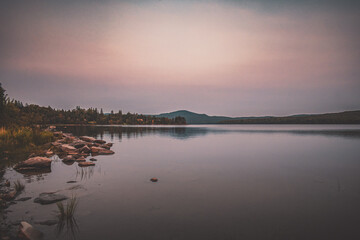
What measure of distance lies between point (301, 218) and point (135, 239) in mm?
6937

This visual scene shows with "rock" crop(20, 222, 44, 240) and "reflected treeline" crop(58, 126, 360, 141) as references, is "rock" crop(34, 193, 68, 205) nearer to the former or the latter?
"rock" crop(20, 222, 44, 240)

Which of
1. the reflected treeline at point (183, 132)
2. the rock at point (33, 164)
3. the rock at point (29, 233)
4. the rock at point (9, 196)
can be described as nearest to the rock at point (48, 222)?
the rock at point (29, 233)

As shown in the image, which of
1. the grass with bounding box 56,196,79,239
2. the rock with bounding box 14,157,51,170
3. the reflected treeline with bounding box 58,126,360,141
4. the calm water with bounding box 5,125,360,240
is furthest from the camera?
the reflected treeline with bounding box 58,126,360,141

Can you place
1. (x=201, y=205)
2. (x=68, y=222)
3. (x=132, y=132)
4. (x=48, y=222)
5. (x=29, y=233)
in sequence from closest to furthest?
(x=29, y=233) → (x=48, y=222) → (x=68, y=222) → (x=201, y=205) → (x=132, y=132)

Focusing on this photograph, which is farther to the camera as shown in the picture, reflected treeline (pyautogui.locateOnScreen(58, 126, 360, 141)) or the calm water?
reflected treeline (pyautogui.locateOnScreen(58, 126, 360, 141))

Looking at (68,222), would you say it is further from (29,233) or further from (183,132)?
(183,132)

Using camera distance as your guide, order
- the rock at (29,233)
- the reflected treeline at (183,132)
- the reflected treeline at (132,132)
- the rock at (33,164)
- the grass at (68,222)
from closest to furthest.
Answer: the rock at (29,233), the grass at (68,222), the rock at (33,164), the reflected treeline at (132,132), the reflected treeline at (183,132)

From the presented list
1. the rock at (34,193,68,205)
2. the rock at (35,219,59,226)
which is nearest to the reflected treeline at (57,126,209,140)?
the rock at (34,193,68,205)

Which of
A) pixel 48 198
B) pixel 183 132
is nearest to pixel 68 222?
pixel 48 198

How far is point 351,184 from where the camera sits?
1276 cm

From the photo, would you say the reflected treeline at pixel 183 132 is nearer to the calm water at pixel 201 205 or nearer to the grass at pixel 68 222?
the calm water at pixel 201 205

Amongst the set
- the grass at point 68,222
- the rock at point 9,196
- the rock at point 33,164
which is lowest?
the grass at point 68,222

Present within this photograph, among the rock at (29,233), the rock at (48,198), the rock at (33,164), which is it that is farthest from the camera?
the rock at (33,164)

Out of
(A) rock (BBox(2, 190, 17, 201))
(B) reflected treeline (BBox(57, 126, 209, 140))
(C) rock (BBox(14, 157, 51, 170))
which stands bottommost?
(B) reflected treeline (BBox(57, 126, 209, 140))
